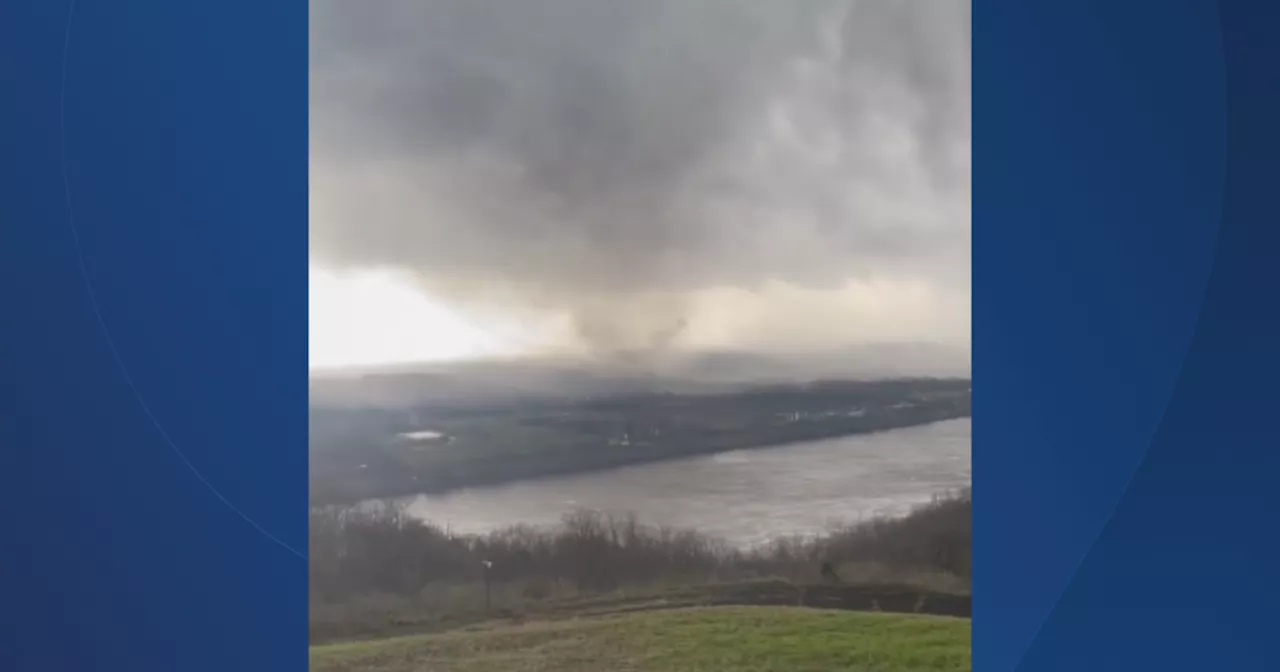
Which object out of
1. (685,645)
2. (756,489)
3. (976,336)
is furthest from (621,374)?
(976,336)

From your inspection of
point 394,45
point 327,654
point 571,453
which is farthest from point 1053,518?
point 394,45

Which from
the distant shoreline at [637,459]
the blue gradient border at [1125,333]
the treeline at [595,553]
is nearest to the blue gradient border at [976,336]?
the blue gradient border at [1125,333]

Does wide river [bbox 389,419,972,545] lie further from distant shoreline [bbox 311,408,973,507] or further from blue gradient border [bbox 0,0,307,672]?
blue gradient border [bbox 0,0,307,672]

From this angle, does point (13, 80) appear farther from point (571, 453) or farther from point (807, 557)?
point (807, 557)

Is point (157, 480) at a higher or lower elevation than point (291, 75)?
lower

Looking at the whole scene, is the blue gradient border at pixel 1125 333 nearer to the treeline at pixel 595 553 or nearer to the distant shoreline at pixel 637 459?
the treeline at pixel 595 553

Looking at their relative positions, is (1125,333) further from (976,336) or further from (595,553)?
(595,553)
